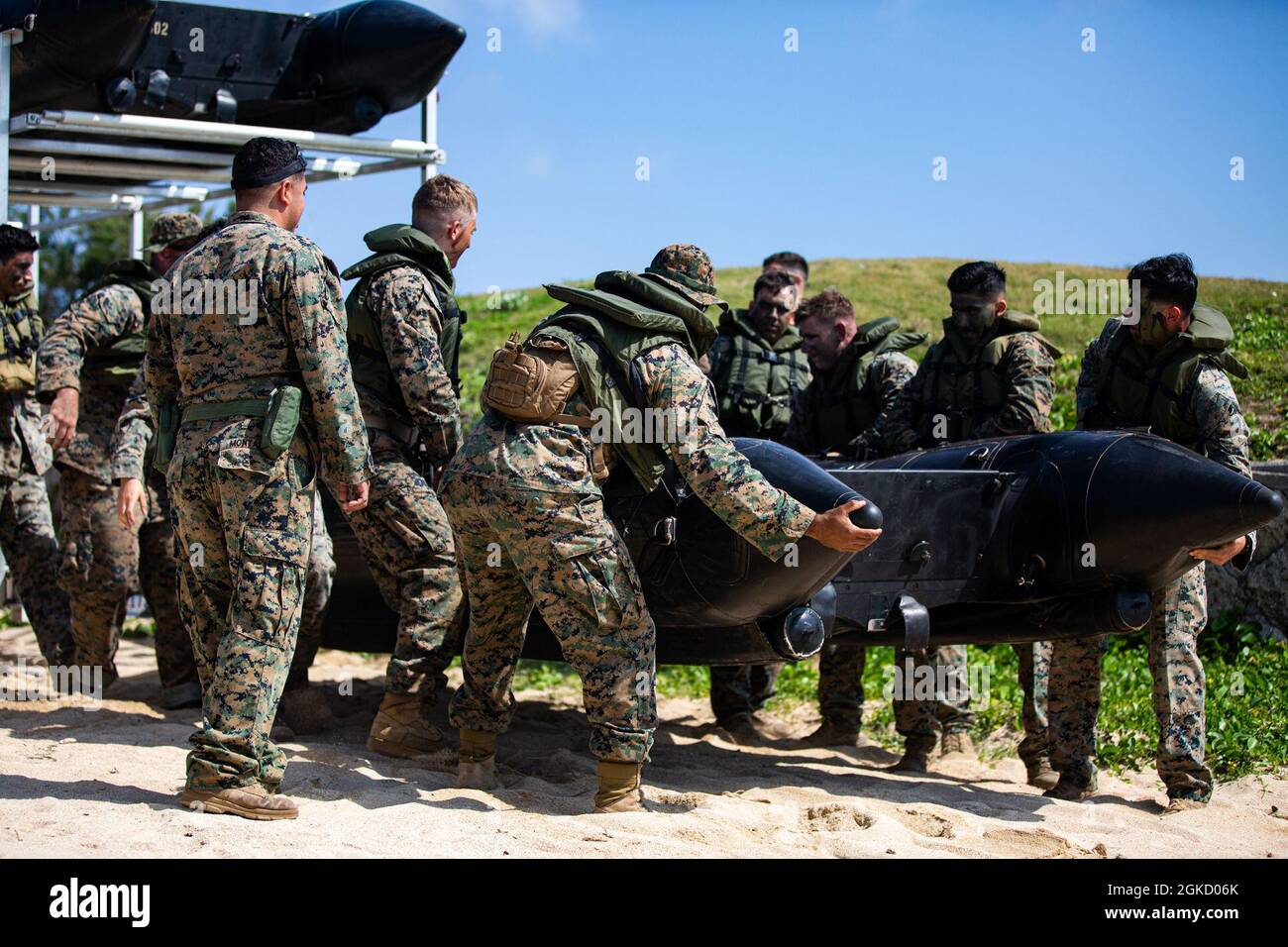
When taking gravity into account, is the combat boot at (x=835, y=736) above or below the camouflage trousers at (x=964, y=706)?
below

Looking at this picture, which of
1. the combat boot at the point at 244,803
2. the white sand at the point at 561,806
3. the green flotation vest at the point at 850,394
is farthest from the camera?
the green flotation vest at the point at 850,394

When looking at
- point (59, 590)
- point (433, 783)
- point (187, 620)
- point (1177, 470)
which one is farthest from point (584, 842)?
point (59, 590)

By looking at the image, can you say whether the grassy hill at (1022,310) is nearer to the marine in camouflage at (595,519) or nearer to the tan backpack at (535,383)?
the marine in camouflage at (595,519)

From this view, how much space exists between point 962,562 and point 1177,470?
88 centimetres

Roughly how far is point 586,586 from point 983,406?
2.71 metres

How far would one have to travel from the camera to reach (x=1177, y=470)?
203 inches

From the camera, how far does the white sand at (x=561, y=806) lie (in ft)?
13.5

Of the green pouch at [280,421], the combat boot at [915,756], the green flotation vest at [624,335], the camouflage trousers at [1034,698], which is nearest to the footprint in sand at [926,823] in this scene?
the camouflage trousers at [1034,698]

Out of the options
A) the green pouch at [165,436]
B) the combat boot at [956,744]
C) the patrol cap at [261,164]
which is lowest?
the combat boot at [956,744]

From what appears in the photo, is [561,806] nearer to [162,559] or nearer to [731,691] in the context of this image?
[731,691]

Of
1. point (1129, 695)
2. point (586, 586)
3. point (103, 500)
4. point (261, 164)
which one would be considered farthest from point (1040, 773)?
point (103, 500)

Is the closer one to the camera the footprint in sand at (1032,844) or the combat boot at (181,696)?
the footprint in sand at (1032,844)

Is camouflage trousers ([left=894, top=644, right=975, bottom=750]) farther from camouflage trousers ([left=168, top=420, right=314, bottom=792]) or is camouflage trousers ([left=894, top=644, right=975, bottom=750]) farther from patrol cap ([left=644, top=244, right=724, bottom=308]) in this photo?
camouflage trousers ([left=168, top=420, right=314, bottom=792])

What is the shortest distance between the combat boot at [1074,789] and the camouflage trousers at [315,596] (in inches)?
126
